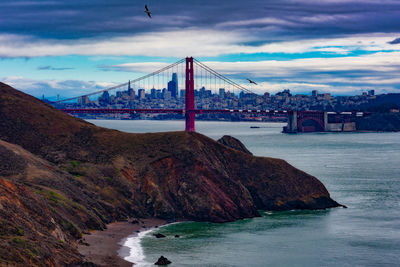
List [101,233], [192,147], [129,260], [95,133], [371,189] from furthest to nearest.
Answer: [371,189] < [95,133] < [192,147] < [101,233] < [129,260]

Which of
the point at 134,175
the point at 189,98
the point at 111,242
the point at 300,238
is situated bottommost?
the point at 300,238

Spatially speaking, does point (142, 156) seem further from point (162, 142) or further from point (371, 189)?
point (371, 189)

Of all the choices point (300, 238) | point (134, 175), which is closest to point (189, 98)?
point (134, 175)

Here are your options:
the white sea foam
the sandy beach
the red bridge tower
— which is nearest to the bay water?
the white sea foam

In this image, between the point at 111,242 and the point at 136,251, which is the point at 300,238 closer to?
the point at 136,251

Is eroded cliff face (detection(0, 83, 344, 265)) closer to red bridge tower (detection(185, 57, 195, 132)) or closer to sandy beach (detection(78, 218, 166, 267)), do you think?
sandy beach (detection(78, 218, 166, 267))

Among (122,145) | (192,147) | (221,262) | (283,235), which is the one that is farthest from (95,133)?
(221,262)

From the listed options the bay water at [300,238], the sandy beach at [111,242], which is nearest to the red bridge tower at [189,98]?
the bay water at [300,238]
